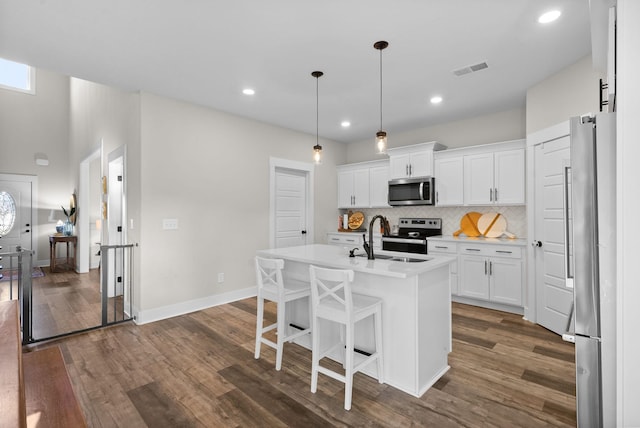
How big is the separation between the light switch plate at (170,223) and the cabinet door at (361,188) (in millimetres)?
3269

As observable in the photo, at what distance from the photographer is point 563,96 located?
3240 millimetres

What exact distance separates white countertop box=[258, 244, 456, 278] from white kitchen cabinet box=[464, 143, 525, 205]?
2155mm

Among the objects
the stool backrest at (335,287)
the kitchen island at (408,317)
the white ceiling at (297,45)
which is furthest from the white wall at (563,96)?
the stool backrest at (335,287)

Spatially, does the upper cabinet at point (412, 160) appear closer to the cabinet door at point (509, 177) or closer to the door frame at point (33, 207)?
the cabinet door at point (509, 177)

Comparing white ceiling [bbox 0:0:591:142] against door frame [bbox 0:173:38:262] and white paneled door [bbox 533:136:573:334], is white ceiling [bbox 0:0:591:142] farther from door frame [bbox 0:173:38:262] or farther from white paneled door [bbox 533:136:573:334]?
door frame [bbox 0:173:38:262]

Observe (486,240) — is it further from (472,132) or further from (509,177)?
(472,132)

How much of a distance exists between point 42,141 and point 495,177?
9526 millimetres

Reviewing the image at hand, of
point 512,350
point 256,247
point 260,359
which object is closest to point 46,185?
point 256,247

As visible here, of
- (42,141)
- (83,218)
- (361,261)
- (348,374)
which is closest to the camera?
(348,374)

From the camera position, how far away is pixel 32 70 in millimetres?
7383

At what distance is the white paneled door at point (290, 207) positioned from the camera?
17.5ft

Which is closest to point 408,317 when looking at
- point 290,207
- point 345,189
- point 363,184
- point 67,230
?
point 290,207

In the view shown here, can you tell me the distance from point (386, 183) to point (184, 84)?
11.6 ft

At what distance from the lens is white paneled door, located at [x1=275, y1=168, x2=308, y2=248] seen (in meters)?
5.32
